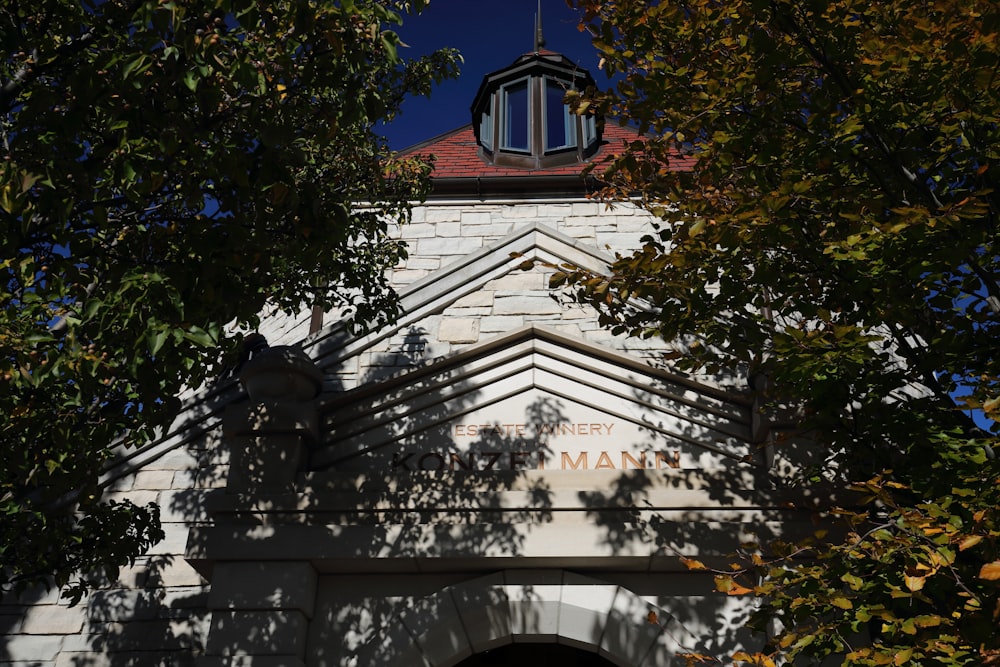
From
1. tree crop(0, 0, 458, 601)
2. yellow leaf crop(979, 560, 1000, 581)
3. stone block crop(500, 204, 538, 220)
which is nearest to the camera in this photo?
yellow leaf crop(979, 560, 1000, 581)

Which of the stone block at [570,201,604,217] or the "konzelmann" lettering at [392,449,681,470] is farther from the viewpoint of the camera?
the stone block at [570,201,604,217]

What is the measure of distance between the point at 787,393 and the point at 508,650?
561 cm

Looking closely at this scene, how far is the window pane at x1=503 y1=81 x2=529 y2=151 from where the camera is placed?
14.2m

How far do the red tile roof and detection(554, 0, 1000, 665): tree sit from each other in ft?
18.4

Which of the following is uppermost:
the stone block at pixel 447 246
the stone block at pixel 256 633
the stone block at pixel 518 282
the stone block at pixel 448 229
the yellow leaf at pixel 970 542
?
the stone block at pixel 448 229

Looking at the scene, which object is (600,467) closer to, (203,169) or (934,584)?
(934,584)

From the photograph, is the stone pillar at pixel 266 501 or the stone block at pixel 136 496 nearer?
the stone pillar at pixel 266 501

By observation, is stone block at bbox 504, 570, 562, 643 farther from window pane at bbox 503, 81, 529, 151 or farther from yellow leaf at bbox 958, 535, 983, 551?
window pane at bbox 503, 81, 529, 151

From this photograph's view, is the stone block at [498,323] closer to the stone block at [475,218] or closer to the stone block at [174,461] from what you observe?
the stone block at [475,218]

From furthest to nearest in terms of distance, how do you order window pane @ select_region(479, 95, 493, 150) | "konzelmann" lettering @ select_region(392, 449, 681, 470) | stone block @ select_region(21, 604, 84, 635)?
window pane @ select_region(479, 95, 493, 150) < stone block @ select_region(21, 604, 84, 635) < "konzelmann" lettering @ select_region(392, 449, 681, 470)

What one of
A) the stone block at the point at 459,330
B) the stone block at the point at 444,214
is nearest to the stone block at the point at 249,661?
the stone block at the point at 459,330

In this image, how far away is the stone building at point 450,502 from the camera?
6.87 meters

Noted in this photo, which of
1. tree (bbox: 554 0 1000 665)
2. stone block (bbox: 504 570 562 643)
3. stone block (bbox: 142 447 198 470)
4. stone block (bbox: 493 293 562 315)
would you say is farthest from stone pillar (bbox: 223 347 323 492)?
tree (bbox: 554 0 1000 665)

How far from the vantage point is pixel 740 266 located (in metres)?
5.96
